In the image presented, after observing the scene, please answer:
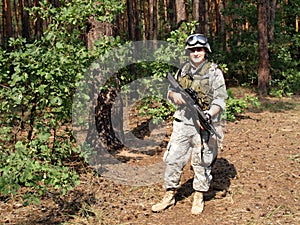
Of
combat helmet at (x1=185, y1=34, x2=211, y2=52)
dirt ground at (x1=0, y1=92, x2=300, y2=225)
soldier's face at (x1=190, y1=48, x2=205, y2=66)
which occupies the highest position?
combat helmet at (x1=185, y1=34, x2=211, y2=52)

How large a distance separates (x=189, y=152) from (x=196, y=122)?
1.26ft

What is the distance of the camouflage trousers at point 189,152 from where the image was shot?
176 inches

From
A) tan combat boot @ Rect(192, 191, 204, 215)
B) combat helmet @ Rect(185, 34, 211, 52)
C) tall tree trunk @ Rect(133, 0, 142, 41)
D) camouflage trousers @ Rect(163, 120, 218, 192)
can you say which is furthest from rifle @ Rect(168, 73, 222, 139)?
tall tree trunk @ Rect(133, 0, 142, 41)

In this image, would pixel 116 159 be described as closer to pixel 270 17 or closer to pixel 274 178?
pixel 274 178

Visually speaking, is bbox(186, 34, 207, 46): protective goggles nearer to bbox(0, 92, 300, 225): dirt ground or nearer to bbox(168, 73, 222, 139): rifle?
bbox(168, 73, 222, 139): rifle

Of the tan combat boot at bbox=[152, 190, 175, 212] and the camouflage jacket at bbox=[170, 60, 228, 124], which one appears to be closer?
the camouflage jacket at bbox=[170, 60, 228, 124]

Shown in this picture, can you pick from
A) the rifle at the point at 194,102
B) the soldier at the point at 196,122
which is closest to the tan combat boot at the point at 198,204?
the soldier at the point at 196,122

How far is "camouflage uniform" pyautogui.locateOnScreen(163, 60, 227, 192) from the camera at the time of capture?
433cm

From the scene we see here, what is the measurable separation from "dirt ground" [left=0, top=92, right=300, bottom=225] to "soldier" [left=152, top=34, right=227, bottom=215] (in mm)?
268

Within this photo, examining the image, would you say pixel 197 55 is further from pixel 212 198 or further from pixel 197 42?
pixel 212 198

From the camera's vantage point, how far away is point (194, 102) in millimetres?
4297

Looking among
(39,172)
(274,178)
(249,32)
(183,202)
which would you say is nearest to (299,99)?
(249,32)

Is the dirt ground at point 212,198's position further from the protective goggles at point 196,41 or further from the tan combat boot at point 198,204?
the protective goggles at point 196,41

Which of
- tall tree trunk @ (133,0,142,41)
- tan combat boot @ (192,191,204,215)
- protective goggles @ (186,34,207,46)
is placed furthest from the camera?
tall tree trunk @ (133,0,142,41)
